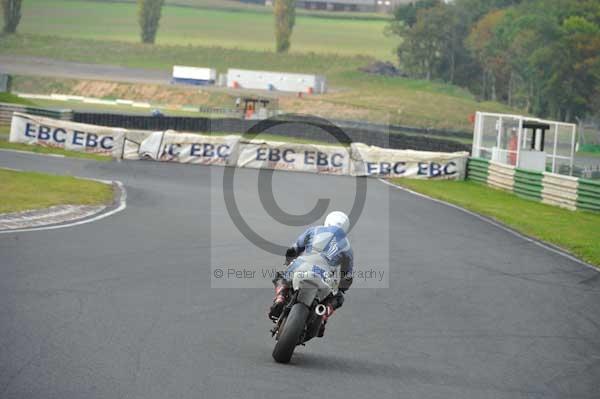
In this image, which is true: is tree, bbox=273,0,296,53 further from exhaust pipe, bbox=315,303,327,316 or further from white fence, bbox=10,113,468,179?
exhaust pipe, bbox=315,303,327,316

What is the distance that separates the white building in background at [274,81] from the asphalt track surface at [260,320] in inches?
2949

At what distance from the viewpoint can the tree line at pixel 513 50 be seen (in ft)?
276

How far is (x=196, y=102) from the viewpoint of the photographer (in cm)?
8388

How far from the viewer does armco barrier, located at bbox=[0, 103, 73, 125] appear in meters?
38.8

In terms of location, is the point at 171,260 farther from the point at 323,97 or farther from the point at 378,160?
the point at 323,97

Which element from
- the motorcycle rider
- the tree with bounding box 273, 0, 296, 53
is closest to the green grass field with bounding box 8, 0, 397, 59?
the tree with bounding box 273, 0, 296, 53

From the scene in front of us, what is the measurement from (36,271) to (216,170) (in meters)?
19.4

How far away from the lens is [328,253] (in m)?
9.20

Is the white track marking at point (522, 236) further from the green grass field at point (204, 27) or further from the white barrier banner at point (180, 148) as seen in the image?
the green grass field at point (204, 27)

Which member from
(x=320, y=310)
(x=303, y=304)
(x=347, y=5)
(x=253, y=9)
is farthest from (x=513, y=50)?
(x=303, y=304)

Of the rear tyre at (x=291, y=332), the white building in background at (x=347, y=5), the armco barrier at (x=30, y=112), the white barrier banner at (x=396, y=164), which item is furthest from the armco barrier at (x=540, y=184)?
the white building in background at (x=347, y=5)

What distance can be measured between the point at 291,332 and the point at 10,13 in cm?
9787

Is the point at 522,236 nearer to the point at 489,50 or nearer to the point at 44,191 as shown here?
the point at 44,191

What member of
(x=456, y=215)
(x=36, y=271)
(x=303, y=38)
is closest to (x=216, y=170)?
(x=456, y=215)
